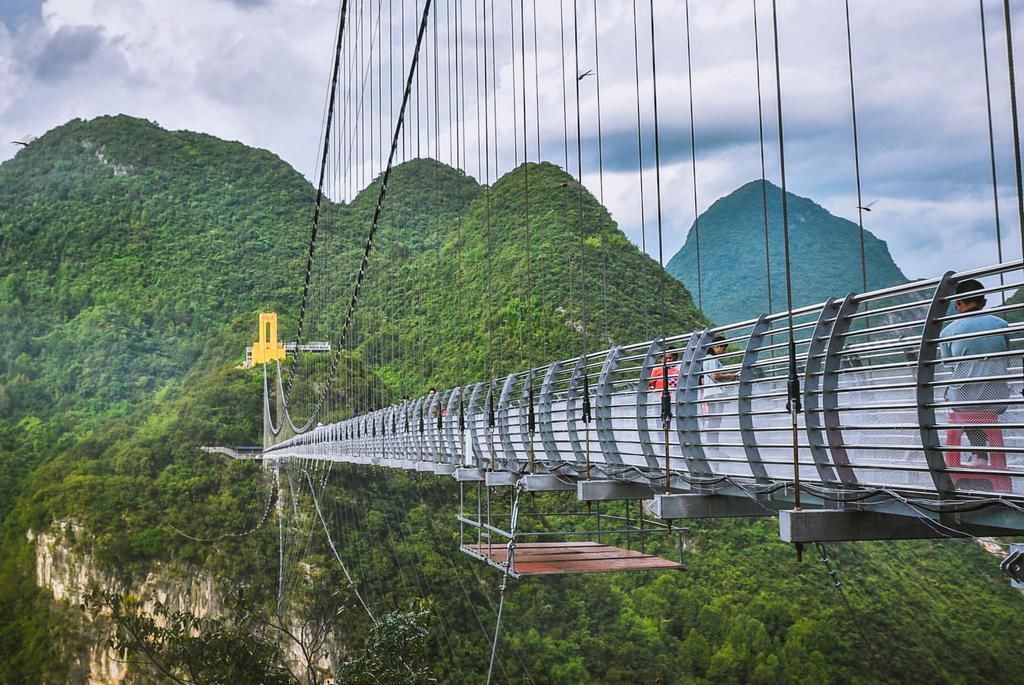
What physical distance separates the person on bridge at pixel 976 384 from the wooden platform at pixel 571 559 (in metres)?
3.66

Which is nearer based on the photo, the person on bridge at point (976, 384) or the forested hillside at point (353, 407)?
the person on bridge at point (976, 384)

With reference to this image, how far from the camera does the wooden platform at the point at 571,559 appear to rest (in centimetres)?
702

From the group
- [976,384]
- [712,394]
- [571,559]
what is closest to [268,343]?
[571,559]

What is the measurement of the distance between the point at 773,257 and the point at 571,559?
1321 inches

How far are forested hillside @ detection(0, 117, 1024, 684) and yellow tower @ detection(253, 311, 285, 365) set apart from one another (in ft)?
9.05

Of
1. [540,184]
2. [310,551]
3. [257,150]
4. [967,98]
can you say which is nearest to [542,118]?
[540,184]

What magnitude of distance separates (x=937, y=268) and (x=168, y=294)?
40.6 m

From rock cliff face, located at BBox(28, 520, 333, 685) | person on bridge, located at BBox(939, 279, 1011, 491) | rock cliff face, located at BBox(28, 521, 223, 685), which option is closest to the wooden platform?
person on bridge, located at BBox(939, 279, 1011, 491)

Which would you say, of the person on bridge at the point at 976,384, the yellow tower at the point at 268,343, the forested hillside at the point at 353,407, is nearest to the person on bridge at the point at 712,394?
the person on bridge at the point at 976,384

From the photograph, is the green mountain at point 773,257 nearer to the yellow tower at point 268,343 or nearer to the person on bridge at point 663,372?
the yellow tower at point 268,343

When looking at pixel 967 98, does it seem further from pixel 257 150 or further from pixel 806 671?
pixel 257 150

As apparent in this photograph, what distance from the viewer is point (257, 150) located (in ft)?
234

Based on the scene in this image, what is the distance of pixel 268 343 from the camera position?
53.7 m

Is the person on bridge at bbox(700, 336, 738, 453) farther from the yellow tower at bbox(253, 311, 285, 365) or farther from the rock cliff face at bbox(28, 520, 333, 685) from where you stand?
the yellow tower at bbox(253, 311, 285, 365)
